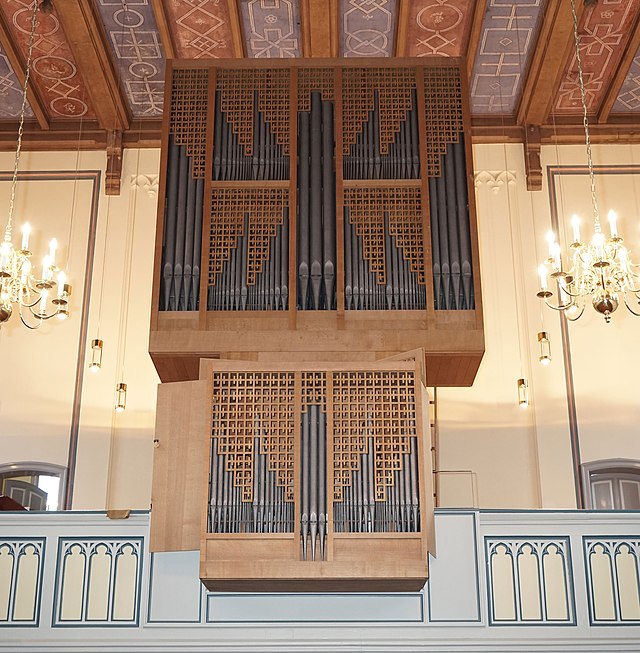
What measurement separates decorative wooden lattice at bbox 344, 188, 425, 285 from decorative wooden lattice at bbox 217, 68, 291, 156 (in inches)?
37.9

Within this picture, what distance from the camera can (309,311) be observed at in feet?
30.5

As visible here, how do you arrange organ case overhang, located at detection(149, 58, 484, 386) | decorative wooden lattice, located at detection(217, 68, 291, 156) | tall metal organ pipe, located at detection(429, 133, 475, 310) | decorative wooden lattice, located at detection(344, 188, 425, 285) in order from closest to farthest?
1. organ case overhang, located at detection(149, 58, 484, 386)
2. tall metal organ pipe, located at detection(429, 133, 475, 310)
3. decorative wooden lattice, located at detection(344, 188, 425, 285)
4. decorative wooden lattice, located at detection(217, 68, 291, 156)

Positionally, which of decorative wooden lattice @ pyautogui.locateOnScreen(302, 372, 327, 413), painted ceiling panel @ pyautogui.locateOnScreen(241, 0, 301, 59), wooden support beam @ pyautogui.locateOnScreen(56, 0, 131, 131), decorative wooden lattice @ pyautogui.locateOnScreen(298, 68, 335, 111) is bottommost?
decorative wooden lattice @ pyautogui.locateOnScreen(302, 372, 327, 413)

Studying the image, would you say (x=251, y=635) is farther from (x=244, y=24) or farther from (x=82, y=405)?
(x=244, y=24)

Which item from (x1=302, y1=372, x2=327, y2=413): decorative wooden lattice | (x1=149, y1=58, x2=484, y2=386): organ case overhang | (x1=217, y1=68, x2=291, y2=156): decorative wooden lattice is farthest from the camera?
(x1=217, y1=68, x2=291, y2=156): decorative wooden lattice

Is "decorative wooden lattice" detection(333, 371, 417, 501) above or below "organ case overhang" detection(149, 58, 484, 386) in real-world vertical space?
below

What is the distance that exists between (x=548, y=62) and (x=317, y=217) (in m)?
4.52

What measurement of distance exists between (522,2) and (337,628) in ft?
24.1

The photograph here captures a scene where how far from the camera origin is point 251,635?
834 cm

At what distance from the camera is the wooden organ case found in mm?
8047

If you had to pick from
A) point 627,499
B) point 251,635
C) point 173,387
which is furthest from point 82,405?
point 627,499

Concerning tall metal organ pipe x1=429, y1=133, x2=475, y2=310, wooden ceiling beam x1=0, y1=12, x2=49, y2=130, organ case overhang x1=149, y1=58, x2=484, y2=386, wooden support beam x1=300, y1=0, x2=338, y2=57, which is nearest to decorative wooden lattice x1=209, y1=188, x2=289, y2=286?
organ case overhang x1=149, y1=58, x2=484, y2=386

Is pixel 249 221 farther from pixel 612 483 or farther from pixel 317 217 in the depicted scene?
pixel 612 483

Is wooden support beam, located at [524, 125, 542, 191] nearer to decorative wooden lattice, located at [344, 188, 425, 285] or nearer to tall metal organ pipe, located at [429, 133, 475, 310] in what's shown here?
tall metal organ pipe, located at [429, 133, 475, 310]
